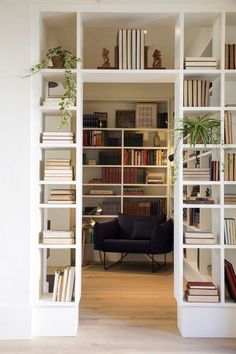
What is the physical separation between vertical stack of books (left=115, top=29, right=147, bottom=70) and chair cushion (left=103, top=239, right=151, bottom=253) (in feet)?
10.3

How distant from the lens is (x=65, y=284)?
330 centimetres

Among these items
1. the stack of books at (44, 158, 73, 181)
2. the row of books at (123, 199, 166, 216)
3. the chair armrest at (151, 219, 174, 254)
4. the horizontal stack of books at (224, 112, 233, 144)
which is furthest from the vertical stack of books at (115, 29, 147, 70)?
the row of books at (123, 199, 166, 216)

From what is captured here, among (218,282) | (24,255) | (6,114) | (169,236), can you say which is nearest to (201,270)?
(218,282)

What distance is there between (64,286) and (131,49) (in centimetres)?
220

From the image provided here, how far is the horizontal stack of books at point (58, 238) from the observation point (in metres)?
3.28

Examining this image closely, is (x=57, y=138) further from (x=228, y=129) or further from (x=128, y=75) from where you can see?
(x=228, y=129)

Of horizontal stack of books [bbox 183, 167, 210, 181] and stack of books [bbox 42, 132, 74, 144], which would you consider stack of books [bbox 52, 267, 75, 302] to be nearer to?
stack of books [bbox 42, 132, 74, 144]

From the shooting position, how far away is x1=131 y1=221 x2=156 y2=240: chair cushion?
20.1 ft

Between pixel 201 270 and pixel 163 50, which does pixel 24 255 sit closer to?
pixel 201 270

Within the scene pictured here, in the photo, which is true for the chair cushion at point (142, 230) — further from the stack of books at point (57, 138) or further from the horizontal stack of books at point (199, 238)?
the stack of books at point (57, 138)

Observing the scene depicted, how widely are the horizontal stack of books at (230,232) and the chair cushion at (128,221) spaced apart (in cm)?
295

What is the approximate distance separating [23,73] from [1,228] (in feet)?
4.46

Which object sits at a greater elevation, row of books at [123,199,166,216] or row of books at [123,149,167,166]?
row of books at [123,149,167,166]

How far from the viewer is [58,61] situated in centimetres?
335
